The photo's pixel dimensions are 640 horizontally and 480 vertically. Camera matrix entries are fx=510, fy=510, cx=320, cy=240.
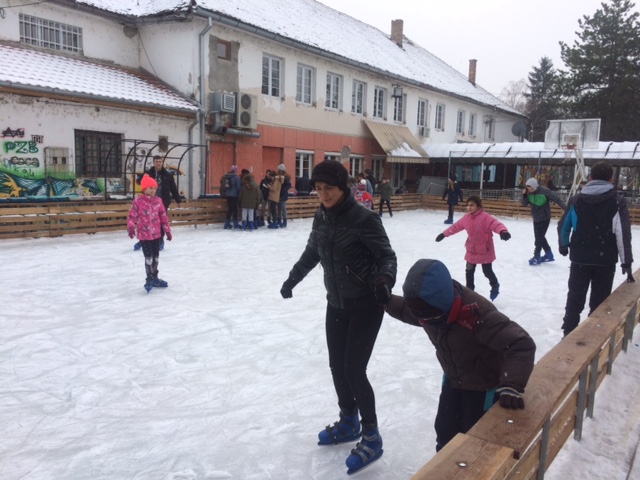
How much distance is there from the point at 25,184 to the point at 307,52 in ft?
36.1

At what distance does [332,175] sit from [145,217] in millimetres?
4576

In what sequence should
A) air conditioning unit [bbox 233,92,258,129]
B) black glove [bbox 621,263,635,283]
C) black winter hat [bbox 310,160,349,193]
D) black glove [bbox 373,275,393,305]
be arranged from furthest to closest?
air conditioning unit [bbox 233,92,258,129] < black glove [bbox 621,263,635,283] < black winter hat [bbox 310,160,349,193] < black glove [bbox 373,275,393,305]

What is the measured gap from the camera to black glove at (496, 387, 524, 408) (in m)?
2.19

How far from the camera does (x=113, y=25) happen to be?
1616 cm

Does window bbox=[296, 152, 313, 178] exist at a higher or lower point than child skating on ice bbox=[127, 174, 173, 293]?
higher

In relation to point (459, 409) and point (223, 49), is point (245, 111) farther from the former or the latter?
point (459, 409)

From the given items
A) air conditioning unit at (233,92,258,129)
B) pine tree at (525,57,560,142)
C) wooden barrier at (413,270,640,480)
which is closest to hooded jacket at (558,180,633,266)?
wooden barrier at (413,270,640,480)

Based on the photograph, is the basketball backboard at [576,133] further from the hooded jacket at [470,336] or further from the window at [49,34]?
the hooded jacket at [470,336]

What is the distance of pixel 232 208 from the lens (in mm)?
14125

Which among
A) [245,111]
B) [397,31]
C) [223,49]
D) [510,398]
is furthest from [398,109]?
[510,398]

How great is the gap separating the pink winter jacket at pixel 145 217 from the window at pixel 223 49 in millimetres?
10759

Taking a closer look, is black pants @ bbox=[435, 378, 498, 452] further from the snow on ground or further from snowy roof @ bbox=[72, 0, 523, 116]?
snowy roof @ bbox=[72, 0, 523, 116]

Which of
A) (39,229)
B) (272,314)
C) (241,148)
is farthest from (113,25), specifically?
(272,314)

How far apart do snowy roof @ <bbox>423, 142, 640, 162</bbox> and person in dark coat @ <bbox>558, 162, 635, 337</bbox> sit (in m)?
17.9
